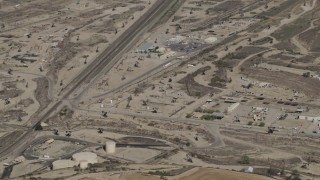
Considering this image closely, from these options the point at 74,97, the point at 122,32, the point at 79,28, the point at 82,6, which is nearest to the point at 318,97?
the point at 74,97

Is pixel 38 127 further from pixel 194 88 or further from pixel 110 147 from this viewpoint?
pixel 194 88

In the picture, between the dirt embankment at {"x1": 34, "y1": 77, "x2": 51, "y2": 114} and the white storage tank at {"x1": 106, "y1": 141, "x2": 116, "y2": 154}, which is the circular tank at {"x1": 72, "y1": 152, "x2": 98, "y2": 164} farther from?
the dirt embankment at {"x1": 34, "y1": 77, "x2": 51, "y2": 114}

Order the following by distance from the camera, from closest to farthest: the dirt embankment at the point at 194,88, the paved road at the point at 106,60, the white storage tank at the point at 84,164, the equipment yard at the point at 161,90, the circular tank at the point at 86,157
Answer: the white storage tank at the point at 84,164 → the circular tank at the point at 86,157 → the equipment yard at the point at 161,90 → the paved road at the point at 106,60 → the dirt embankment at the point at 194,88

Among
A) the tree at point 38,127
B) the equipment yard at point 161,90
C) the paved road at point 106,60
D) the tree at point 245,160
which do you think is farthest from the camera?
the tree at point 38,127

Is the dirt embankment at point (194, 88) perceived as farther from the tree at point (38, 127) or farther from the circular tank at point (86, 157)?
the circular tank at point (86, 157)

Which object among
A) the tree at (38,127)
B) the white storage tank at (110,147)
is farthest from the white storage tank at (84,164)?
the tree at (38,127)

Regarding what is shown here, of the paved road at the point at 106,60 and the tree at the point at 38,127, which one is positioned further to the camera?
the tree at the point at 38,127

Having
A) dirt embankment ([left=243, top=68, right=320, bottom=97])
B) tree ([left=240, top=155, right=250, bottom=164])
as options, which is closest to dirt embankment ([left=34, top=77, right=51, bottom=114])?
dirt embankment ([left=243, top=68, right=320, bottom=97])
